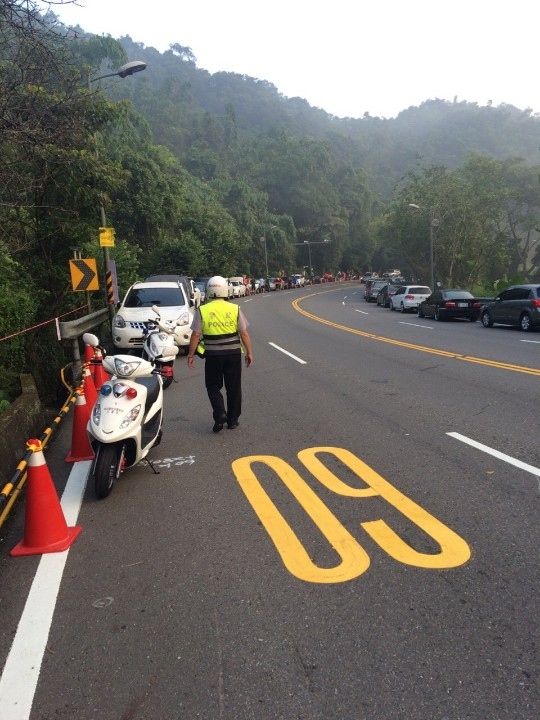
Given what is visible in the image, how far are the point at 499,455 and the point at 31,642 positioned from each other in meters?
4.43

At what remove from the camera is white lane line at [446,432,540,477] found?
5335 millimetres

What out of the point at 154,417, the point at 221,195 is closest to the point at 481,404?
the point at 154,417

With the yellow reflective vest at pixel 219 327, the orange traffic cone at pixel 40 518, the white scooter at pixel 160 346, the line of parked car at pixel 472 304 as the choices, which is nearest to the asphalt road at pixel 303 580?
the orange traffic cone at pixel 40 518

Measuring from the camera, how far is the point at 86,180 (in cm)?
1367

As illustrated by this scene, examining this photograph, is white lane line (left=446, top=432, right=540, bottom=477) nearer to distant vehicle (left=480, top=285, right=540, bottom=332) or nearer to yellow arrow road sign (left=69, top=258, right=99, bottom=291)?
yellow arrow road sign (left=69, top=258, right=99, bottom=291)

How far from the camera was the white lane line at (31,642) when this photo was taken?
8.72ft

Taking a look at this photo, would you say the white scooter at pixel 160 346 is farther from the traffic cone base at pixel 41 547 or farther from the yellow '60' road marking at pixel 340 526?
the traffic cone base at pixel 41 547

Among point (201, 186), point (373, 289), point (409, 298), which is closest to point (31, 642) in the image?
point (409, 298)

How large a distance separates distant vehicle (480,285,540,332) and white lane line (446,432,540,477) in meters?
13.9

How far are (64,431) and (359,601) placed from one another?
5452 mm

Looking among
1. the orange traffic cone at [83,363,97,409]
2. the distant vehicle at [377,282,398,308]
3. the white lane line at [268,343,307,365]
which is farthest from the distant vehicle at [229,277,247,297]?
the orange traffic cone at [83,363,97,409]

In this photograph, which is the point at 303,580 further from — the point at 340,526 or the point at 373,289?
Answer: the point at 373,289

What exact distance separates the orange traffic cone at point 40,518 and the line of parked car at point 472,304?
1761cm

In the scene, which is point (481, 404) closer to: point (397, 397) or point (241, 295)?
point (397, 397)
